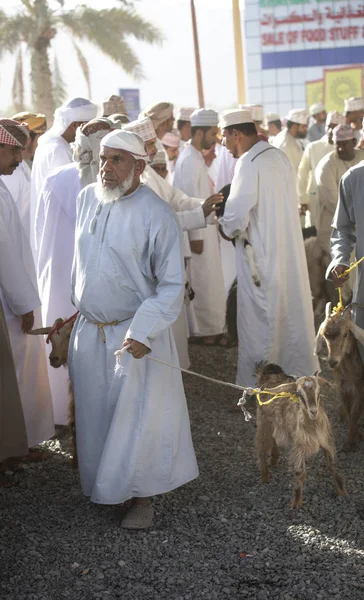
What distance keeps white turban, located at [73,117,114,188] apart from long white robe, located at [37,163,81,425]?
153 millimetres

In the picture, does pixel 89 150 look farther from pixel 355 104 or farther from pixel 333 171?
pixel 355 104

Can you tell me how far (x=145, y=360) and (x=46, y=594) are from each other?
4.18 feet

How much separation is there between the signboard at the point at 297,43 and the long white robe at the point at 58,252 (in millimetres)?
13605

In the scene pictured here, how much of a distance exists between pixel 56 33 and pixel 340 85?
6694mm

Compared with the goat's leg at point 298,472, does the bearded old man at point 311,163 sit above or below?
above

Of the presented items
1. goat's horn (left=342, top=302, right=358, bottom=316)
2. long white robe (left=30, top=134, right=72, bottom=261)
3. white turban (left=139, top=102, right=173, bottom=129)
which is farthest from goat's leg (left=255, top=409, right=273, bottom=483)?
white turban (left=139, top=102, right=173, bottom=129)

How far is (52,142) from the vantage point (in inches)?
286

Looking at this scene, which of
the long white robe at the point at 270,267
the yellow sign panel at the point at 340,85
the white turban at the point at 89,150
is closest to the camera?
the white turban at the point at 89,150

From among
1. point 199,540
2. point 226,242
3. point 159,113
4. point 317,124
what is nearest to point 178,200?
point 159,113

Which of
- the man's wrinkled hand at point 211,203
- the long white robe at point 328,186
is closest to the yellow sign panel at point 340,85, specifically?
the long white robe at point 328,186

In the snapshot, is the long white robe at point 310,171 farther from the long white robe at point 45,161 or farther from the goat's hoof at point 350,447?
the goat's hoof at point 350,447

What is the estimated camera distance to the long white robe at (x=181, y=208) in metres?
6.65

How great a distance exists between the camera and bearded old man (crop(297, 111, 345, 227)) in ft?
36.2

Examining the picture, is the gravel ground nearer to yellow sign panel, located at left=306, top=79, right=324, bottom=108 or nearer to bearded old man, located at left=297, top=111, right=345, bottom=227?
bearded old man, located at left=297, top=111, right=345, bottom=227
